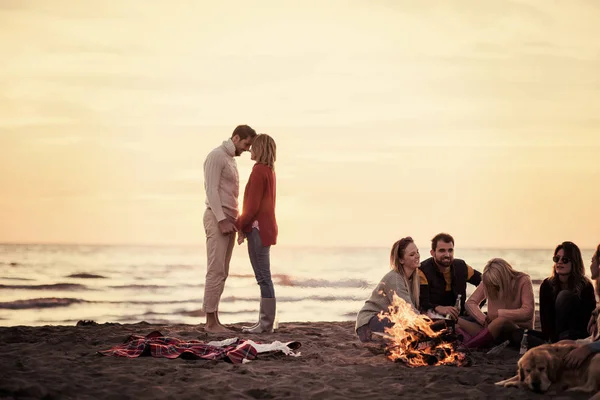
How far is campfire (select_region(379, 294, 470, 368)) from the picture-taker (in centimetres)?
725

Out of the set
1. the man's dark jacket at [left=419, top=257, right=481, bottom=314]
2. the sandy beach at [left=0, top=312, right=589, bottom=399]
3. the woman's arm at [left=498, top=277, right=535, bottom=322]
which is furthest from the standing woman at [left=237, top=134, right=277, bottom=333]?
the woman's arm at [left=498, top=277, right=535, bottom=322]

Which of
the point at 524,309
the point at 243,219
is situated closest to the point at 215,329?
the point at 243,219

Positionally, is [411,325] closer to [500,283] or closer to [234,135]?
[500,283]

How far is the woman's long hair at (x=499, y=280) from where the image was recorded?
26.1 ft

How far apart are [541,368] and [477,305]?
243 cm

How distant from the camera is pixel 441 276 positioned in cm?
845

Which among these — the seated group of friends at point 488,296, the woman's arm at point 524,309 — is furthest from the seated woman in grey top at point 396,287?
the woman's arm at point 524,309

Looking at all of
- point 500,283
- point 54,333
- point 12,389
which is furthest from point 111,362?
point 500,283

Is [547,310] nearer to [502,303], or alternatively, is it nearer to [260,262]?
[502,303]

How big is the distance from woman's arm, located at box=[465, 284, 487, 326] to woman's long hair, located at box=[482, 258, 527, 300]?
0.18 metres

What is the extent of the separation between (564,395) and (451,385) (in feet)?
2.88

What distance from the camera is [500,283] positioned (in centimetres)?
796

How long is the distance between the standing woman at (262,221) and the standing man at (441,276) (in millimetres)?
1976

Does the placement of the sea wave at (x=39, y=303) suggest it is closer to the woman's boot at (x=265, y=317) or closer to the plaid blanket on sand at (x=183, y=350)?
the woman's boot at (x=265, y=317)
